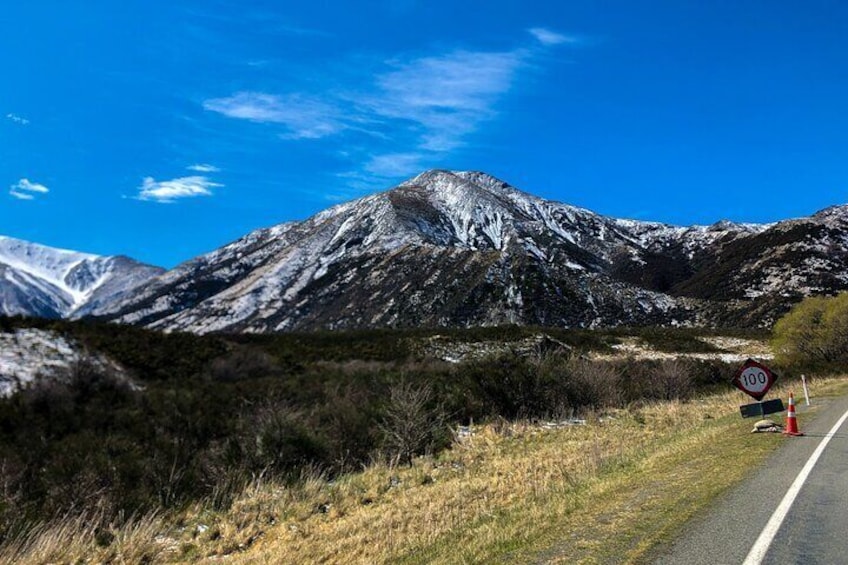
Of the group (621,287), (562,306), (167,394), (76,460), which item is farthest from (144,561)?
(621,287)

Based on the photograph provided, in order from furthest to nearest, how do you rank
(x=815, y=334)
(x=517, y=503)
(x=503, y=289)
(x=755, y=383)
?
(x=503, y=289), (x=815, y=334), (x=755, y=383), (x=517, y=503)

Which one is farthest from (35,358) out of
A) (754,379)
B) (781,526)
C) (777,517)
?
(781,526)

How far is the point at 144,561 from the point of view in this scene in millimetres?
9531

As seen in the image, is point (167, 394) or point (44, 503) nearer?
point (44, 503)

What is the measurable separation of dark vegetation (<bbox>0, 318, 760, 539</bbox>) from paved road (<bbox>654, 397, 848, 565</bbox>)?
926cm

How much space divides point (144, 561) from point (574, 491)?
6983 millimetres

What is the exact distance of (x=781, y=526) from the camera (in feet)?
21.8

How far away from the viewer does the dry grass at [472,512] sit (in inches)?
289

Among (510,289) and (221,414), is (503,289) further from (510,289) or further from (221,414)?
(221,414)

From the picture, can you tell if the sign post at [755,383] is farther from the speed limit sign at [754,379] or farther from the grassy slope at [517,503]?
the grassy slope at [517,503]

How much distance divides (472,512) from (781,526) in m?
4.54

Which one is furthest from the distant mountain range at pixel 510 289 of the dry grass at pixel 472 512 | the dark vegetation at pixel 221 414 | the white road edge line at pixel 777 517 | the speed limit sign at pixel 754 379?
the white road edge line at pixel 777 517

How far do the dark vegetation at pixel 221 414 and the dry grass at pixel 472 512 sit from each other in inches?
41.8

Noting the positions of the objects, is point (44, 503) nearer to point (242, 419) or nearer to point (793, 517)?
point (242, 419)
